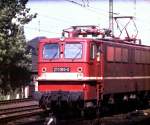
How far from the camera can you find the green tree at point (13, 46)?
1312 inches

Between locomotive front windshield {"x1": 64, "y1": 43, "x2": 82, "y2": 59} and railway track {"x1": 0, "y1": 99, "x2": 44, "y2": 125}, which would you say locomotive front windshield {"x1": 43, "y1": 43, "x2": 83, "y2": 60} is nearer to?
locomotive front windshield {"x1": 64, "y1": 43, "x2": 82, "y2": 59}

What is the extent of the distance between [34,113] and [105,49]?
14.1ft

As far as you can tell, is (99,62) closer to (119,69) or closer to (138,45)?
(119,69)

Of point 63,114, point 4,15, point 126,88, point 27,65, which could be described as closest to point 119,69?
point 126,88

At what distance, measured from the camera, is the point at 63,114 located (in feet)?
74.1

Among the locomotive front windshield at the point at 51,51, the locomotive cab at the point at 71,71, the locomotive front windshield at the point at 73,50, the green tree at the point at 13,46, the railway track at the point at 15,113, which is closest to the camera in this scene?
the locomotive cab at the point at 71,71

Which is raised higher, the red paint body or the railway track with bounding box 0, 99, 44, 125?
the red paint body

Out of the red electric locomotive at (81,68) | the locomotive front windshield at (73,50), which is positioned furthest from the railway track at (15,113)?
the locomotive front windshield at (73,50)

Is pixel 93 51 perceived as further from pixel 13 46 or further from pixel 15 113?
pixel 13 46

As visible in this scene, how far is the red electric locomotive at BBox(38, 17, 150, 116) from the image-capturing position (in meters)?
20.5

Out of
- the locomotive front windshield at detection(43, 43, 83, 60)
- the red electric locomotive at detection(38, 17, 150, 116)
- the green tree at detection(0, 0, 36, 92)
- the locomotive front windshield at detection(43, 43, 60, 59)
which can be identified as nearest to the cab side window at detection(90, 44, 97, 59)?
the red electric locomotive at detection(38, 17, 150, 116)

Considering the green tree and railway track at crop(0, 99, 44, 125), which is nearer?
railway track at crop(0, 99, 44, 125)

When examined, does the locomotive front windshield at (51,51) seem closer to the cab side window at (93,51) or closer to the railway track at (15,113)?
the cab side window at (93,51)

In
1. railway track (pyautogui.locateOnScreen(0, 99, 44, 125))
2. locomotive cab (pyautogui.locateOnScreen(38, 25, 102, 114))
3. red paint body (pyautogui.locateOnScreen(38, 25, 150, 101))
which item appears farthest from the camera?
railway track (pyautogui.locateOnScreen(0, 99, 44, 125))
